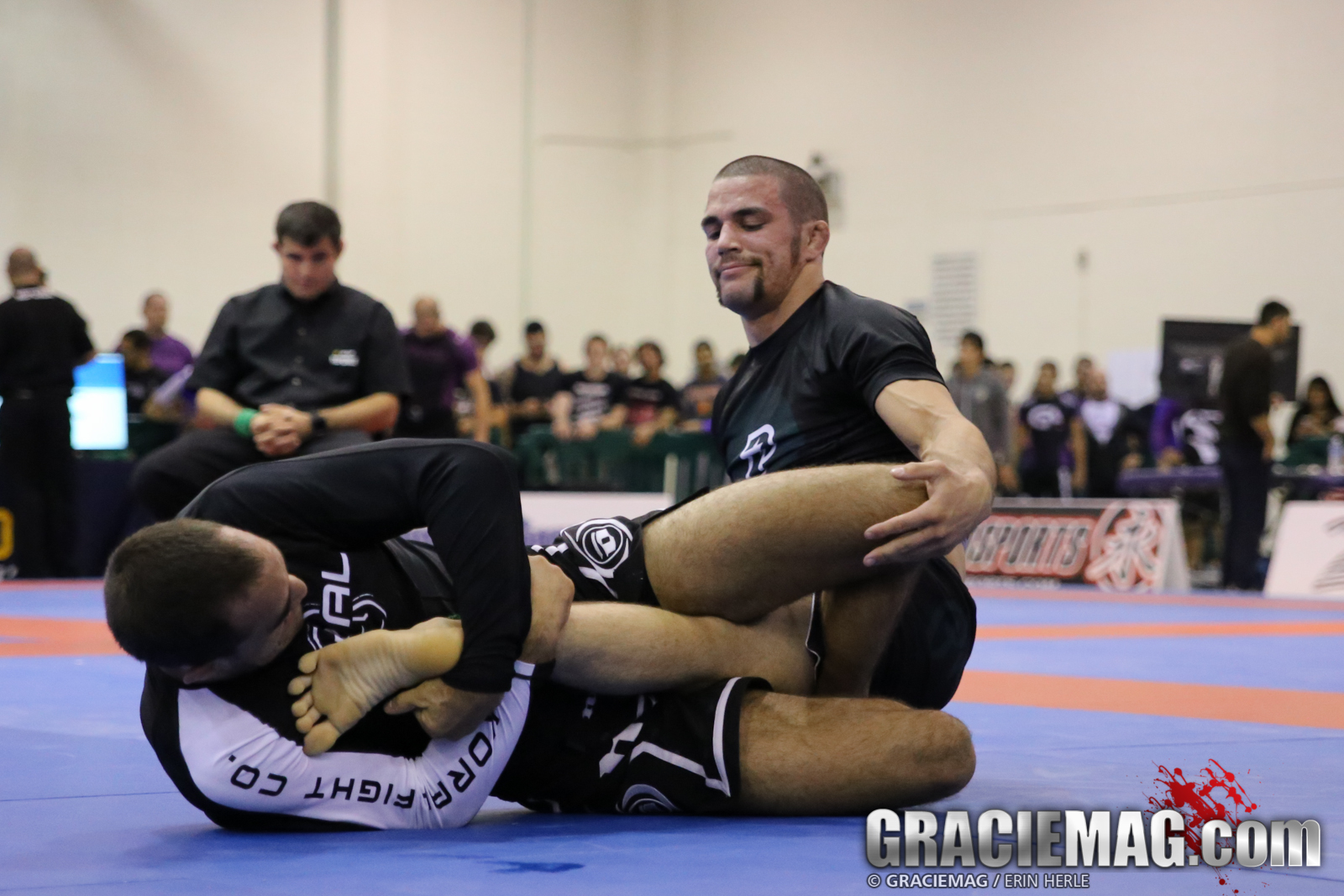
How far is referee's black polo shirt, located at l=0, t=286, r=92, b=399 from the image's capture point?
1003cm

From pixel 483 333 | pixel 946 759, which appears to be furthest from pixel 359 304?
pixel 483 333

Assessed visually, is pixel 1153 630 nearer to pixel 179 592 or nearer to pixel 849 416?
pixel 849 416

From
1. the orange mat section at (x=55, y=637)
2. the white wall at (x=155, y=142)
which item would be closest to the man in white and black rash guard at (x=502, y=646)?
the orange mat section at (x=55, y=637)

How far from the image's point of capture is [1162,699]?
4.45m

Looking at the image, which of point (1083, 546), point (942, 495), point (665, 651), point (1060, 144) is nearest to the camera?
point (942, 495)

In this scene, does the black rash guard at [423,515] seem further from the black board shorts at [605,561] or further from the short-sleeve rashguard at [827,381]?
the short-sleeve rashguard at [827,381]

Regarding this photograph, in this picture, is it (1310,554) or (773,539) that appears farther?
(1310,554)

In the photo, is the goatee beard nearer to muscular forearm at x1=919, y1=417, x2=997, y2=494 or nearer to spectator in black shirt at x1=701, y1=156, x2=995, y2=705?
spectator in black shirt at x1=701, y1=156, x2=995, y2=705

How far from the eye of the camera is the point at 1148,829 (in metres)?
2.35

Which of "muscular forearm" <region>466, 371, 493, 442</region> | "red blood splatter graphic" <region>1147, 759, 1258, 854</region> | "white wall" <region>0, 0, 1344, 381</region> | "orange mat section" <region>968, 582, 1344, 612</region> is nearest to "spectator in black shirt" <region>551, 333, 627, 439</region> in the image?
"muscular forearm" <region>466, 371, 493, 442</region>

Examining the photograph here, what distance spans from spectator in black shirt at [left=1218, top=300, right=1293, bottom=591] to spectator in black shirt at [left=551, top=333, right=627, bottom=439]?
4.90 metres

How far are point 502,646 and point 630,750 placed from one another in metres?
0.40

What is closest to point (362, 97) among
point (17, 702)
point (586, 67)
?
point (586, 67)

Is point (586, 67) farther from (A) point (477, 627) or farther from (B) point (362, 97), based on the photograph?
(A) point (477, 627)
